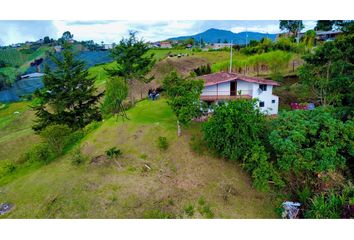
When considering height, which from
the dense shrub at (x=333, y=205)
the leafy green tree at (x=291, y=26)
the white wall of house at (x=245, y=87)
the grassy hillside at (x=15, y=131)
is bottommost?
the grassy hillside at (x=15, y=131)

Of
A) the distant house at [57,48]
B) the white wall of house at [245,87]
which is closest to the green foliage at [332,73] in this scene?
the white wall of house at [245,87]

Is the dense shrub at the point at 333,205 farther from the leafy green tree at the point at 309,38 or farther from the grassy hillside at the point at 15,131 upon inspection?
the leafy green tree at the point at 309,38

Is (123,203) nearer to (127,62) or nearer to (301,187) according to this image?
(301,187)

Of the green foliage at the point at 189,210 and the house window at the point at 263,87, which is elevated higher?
the house window at the point at 263,87

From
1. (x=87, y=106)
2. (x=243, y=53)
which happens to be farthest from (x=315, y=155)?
(x=243, y=53)

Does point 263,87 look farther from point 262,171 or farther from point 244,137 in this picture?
point 262,171

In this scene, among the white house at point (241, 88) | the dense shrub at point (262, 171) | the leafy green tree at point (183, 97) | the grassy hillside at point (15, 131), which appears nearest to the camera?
the dense shrub at point (262, 171)

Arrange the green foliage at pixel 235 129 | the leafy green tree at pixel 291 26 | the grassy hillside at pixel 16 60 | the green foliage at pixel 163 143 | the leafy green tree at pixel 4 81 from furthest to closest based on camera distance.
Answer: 1. the leafy green tree at pixel 4 81
2. the leafy green tree at pixel 291 26
3. the grassy hillside at pixel 16 60
4. the green foliage at pixel 163 143
5. the green foliage at pixel 235 129
